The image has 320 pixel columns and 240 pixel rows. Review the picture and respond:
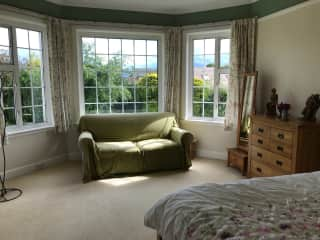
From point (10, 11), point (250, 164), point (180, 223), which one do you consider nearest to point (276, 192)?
point (180, 223)

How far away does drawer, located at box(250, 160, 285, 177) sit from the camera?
3134mm

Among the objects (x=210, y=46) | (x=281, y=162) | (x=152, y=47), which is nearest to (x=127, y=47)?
(x=152, y=47)

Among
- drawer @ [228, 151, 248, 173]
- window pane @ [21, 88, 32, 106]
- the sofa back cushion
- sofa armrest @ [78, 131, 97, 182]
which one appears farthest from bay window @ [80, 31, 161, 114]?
drawer @ [228, 151, 248, 173]

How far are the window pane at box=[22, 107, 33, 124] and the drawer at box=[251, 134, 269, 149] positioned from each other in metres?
3.39

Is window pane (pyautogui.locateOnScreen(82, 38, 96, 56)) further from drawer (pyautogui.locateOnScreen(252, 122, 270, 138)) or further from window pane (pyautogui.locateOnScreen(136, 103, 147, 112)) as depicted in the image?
drawer (pyautogui.locateOnScreen(252, 122, 270, 138))

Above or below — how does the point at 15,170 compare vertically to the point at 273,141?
below

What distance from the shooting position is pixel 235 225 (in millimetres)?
1186

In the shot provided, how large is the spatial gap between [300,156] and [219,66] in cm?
232

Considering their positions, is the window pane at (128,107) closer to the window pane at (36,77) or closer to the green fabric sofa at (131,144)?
the green fabric sofa at (131,144)

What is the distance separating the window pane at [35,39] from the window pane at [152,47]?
1875mm

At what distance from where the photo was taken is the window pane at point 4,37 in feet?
11.9

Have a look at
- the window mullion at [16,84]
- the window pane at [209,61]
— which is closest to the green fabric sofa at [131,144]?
the window mullion at [16,84]

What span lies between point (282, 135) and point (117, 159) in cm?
218

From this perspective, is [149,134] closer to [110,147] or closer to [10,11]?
[110,147]
